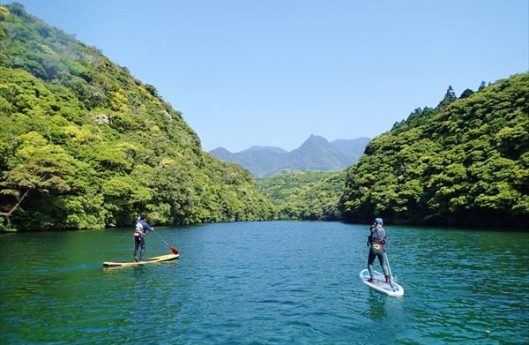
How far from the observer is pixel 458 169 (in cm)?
8819

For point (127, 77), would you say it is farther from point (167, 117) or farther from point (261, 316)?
point (261, 316)

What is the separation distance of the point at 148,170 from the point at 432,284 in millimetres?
82689

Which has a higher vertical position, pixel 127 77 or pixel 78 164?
pixel 127 77

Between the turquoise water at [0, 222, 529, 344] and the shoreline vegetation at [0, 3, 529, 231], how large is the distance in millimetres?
39645

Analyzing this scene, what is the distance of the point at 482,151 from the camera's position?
8706 centimetres

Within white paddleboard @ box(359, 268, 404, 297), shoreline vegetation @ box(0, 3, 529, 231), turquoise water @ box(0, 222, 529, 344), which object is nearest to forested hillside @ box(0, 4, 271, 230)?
shoreline vegetation @ box(0, 3, 529, 231)

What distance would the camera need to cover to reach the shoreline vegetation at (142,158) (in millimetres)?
69625

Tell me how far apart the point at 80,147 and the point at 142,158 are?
829 inches

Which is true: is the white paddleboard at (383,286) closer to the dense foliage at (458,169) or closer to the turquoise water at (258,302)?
the turquoise water at (258,302)

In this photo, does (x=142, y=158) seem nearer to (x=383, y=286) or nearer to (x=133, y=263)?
(x=133, y=263)

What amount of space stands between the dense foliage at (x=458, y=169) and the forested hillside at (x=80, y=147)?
156ft

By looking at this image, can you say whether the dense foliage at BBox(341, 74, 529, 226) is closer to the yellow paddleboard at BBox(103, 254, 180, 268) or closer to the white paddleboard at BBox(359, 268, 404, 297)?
the white paddleboard at BBox(359, 268, 404, 297)

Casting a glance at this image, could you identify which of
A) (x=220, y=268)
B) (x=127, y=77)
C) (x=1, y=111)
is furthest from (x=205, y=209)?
(x=220, y=268)

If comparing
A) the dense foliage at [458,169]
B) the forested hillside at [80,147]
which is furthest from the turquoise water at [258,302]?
the dense foliage at [458,169]
